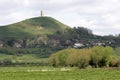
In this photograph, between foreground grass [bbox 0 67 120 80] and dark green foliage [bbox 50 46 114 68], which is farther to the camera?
dark green foliage [bbox 50 46 114 68]

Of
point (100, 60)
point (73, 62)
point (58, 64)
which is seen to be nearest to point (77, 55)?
point (73, 62)

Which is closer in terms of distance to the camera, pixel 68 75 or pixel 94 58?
pixel 68 75

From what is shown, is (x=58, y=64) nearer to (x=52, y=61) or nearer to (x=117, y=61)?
(x=52, y=61)

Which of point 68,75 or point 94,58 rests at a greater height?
point 94,58

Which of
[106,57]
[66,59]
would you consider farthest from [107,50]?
[66,59]

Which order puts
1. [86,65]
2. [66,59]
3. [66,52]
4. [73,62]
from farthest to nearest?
[66,52] → [66,59] → [73,62] → [86,65]

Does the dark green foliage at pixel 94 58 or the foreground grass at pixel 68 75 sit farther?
the dark green foliage at pixel 94 58

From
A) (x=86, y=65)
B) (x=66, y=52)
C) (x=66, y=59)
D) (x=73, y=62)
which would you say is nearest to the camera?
(x=86, y=65)

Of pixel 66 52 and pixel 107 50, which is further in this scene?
pixel 66 52

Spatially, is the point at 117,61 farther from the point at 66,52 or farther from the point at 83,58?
the point at 66,52

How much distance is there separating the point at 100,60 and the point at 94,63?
267 cm

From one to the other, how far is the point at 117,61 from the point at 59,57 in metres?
40.0

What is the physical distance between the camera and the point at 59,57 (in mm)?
183625

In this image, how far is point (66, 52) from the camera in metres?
189
